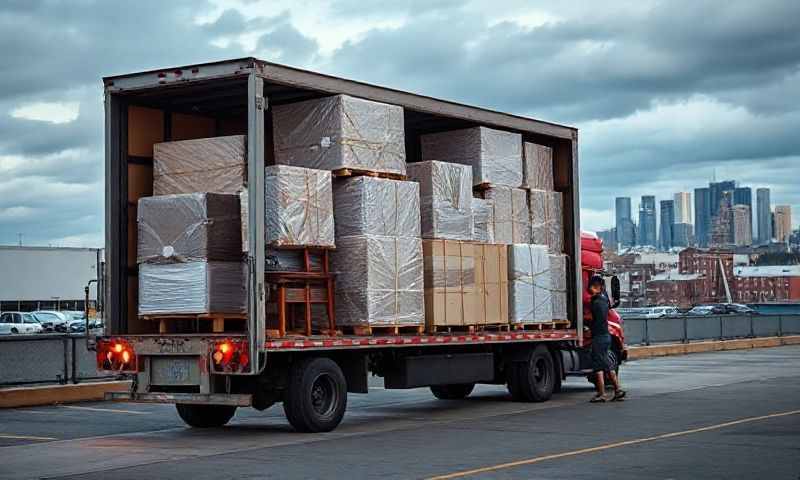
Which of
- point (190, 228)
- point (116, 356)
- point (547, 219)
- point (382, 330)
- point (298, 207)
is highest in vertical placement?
point (547, 219)

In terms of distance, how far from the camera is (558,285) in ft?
60.4

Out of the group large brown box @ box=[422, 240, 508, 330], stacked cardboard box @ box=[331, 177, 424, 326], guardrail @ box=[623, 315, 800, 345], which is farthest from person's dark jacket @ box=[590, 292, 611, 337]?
guardrail @ box=[623, 315, 800, 345]

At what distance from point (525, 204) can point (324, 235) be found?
16.0 ft

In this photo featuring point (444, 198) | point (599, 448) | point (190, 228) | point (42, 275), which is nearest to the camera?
point (599, 448)

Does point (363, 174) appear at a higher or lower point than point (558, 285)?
higher

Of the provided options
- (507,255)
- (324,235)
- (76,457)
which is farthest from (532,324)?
(76,457)

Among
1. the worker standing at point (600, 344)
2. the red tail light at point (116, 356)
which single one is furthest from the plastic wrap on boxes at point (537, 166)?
the red tail light at point (116, 356)

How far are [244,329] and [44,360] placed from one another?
264 inches

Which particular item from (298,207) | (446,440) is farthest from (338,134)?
(446,440)

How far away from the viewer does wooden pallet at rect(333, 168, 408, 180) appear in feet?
46.5

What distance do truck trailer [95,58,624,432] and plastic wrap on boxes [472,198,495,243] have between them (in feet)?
3.89

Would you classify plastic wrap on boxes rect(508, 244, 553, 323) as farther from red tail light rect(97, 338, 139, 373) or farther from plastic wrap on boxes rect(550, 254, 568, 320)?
red tail light rect(97, 338, 139, 373)

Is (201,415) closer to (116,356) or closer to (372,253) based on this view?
(116,356)

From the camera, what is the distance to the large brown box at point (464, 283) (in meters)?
15.5
